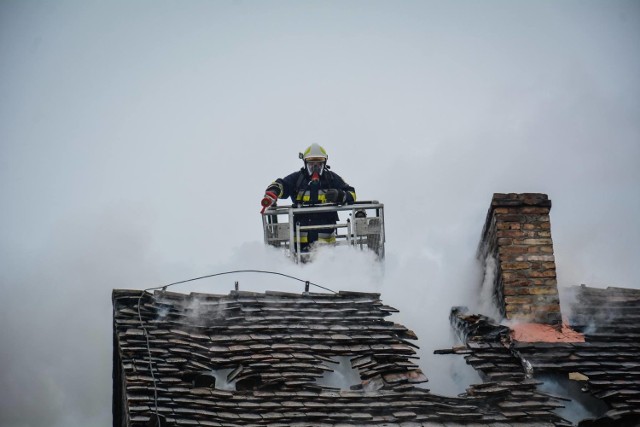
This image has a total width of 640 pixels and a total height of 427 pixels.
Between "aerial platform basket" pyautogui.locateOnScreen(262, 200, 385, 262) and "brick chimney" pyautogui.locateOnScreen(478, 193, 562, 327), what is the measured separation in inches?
123

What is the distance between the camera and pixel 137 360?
738 centimetres

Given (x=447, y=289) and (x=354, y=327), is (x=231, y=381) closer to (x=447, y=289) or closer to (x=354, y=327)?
(x=354, y=327)

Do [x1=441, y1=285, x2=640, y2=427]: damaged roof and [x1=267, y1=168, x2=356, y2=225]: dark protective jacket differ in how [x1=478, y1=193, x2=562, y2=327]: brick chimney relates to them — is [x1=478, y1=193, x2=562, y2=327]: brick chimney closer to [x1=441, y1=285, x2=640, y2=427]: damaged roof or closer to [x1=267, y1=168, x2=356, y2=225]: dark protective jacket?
[x1=441, y1=285, x2=640, y2=427]: damaged roof

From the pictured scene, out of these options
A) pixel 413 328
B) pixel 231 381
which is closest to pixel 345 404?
pixel 231 381

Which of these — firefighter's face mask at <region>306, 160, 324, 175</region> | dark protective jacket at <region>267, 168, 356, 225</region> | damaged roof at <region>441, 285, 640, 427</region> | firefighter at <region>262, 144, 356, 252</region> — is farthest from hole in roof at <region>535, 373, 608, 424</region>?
firefighter's face mask at <region>306, 160, 324, 175</region>

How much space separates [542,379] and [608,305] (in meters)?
1.73

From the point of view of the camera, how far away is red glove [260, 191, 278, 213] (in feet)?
40.8

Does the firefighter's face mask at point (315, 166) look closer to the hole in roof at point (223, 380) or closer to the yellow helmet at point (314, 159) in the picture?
the yellow helmet at point (314, 159)

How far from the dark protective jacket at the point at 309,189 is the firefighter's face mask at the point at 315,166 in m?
0.07

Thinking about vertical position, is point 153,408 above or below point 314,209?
below

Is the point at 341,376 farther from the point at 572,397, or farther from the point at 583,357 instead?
the point at 583,357

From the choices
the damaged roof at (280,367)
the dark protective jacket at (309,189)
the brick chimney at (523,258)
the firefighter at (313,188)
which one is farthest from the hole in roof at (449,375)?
the dark protective jacket at (309,189)

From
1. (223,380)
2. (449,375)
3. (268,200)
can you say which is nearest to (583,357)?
Result: (449,375)

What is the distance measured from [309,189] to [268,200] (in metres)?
1.01
